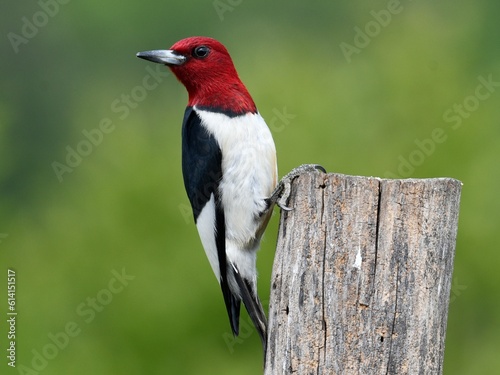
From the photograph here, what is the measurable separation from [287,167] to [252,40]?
12.2ft

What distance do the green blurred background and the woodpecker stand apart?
255 cm

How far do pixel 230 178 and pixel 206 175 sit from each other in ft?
0.50

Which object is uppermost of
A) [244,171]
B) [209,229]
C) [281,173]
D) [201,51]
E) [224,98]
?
[201,51]

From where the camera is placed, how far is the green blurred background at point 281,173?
782 centimetres

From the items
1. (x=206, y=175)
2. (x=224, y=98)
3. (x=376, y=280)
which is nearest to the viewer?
(x=376, y=280)

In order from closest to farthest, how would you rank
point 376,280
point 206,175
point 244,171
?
point 376,280 < point 244,171 < point 206,175

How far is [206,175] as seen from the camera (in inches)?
188

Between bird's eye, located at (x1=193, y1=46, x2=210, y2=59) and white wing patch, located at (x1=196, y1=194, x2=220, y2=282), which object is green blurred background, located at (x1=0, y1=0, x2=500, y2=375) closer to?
white wing patch, located at (x1=196, y1=194, x2=220, y2=282)

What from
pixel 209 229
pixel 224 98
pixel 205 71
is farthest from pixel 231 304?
pixel 205 71

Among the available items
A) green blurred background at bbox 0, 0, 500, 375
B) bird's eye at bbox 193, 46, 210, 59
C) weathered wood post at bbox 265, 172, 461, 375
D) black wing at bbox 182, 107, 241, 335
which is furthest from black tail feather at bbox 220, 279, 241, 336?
green blurred background at bbox 0, 0, 500, 375

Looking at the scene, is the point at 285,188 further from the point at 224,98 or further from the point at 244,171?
the point at 224,98

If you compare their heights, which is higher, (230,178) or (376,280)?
(230,178)

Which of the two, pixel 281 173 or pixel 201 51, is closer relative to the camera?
pixel 201 51

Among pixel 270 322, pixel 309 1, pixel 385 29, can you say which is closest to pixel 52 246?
pixel 385 29
